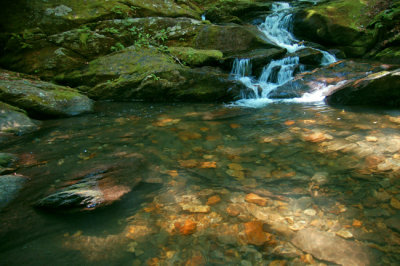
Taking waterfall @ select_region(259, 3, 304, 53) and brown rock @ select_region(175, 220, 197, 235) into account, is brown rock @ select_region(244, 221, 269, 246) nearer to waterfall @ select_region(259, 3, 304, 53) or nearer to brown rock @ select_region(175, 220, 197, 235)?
brown rock @ select_region(175, 220, 197, 235)

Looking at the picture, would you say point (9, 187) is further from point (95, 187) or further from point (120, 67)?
point (120, 67)

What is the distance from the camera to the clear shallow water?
192 cm

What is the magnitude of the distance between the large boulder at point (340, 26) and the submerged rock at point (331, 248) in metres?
10.0

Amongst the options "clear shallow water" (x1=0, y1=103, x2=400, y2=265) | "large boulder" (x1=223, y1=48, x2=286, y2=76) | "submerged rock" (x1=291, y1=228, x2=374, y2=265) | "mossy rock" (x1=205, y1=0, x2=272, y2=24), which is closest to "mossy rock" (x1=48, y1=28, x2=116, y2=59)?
"large boulder" (x1=223, y1=48, x2=286, y2=76)

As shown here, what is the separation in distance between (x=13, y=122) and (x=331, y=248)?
19.5 ft

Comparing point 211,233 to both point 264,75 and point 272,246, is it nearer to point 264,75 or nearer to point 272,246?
Result: point 272,246

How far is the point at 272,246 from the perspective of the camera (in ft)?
6.25

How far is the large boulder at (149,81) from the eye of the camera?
704cm

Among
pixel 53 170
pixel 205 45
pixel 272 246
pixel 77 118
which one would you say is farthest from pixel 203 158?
pixel 205 45

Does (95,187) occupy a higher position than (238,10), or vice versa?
(238,10)

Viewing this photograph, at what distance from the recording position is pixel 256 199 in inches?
97.8

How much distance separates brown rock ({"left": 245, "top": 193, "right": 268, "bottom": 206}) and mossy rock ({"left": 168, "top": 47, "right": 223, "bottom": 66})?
6.56 m

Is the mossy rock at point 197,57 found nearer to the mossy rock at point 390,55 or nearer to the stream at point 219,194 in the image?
the stream at point 219,194

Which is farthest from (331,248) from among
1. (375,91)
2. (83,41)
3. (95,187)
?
(83,41)
